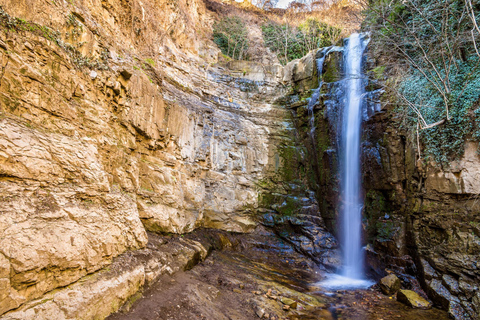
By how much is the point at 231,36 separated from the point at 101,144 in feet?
52.0

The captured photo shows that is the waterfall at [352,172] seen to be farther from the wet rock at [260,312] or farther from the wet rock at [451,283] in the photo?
the wet rock at [260,312]

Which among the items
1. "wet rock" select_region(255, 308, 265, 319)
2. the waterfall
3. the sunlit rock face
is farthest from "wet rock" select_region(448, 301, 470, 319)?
the sunlit rock face

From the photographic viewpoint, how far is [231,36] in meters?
17.8

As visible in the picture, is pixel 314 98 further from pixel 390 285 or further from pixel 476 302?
pixel 476 302

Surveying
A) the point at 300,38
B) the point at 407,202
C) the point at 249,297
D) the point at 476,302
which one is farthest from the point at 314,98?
the point at 249,297

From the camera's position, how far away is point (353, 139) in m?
10.5

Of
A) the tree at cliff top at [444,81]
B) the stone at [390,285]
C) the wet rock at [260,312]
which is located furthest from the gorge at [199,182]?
the tree at cliff top at [444,81]

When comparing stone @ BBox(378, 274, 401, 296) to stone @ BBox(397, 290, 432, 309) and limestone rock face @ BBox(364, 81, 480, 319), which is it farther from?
limestone rock face @ BBox(364, 81, 480, 319)

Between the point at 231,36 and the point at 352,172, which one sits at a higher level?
the point at 231,36

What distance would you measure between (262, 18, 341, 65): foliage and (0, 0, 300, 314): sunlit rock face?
30.1 ft

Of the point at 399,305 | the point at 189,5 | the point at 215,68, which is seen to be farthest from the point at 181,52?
the point at 399,305

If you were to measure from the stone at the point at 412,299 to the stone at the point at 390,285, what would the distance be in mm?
348

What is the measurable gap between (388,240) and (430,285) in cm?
184

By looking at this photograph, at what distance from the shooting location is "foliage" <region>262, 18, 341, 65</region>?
17812mm
